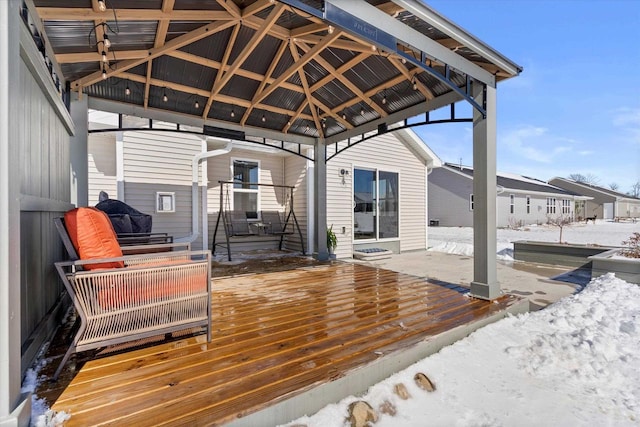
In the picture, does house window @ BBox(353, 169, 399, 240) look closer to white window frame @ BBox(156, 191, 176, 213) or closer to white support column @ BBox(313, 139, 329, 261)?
white support column @ BBox(313, 139, 329, 261)

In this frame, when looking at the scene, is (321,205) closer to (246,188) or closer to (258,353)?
(246,188)

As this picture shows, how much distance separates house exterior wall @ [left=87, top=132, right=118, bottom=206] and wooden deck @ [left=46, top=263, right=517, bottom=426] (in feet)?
13.2

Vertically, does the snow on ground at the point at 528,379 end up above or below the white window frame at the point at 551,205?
below

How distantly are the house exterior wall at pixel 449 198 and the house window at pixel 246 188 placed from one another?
13760 millimetres

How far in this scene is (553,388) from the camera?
2.13 m

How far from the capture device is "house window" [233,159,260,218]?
7.87 meters

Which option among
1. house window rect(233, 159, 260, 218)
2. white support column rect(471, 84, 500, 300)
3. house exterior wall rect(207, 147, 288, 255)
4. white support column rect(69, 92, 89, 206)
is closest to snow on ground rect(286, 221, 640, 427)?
white support column rect(471, 84, 500, 300)

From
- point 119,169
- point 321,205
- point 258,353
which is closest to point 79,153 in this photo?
point 119,169

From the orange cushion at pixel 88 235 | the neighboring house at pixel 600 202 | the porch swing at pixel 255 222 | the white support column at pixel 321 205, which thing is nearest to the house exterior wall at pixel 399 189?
the porch swing at pixel 255 222

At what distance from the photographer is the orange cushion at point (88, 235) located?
213cm

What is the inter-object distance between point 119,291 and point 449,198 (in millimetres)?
19002

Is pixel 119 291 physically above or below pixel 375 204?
below

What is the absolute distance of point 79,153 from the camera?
3.91 metres

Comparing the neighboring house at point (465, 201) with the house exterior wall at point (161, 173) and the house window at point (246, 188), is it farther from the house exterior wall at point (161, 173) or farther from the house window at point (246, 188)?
the house exterior wall at point (161, 173)
